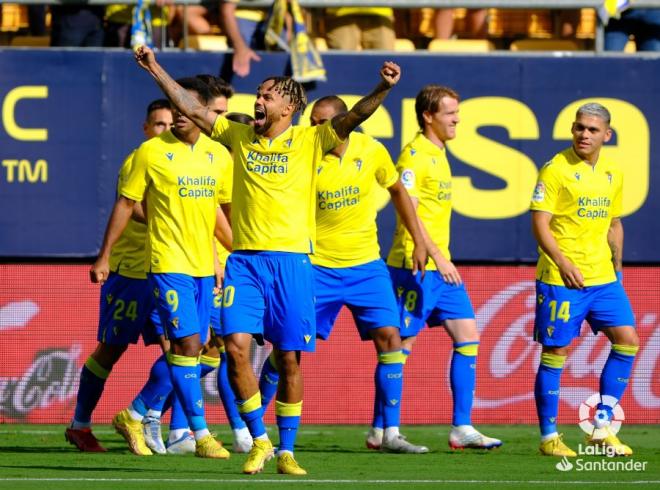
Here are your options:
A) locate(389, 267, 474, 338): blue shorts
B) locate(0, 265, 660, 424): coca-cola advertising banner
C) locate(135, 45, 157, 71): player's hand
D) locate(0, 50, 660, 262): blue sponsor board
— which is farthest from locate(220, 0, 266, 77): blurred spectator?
locate(135, 45, 157, 71): player's hand

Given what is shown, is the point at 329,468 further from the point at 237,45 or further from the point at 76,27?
the point at 76,27

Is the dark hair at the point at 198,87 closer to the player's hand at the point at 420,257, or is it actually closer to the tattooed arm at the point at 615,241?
the player's hand at the point at 420,257

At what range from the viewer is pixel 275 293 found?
25.6 ft

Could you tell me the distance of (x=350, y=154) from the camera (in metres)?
9.58

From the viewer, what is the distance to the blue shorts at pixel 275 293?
773cm

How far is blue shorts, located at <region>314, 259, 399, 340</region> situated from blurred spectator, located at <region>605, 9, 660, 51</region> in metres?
4.56

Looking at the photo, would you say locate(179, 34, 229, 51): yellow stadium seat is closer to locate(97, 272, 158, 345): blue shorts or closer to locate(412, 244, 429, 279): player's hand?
locate(97, 272, 158, 345): blue shorts

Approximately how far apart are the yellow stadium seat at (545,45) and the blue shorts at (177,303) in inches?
213

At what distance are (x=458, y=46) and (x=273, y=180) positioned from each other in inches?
220

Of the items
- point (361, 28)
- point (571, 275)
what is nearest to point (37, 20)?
point (361, 28)

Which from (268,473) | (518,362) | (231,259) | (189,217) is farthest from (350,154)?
(518,362)

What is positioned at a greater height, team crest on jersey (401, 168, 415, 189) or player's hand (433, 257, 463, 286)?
team crest on jersey (401, 168, 415, 189)

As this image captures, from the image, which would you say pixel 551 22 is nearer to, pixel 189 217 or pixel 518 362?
pixel 518 362

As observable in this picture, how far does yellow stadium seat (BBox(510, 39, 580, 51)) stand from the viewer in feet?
43.2
